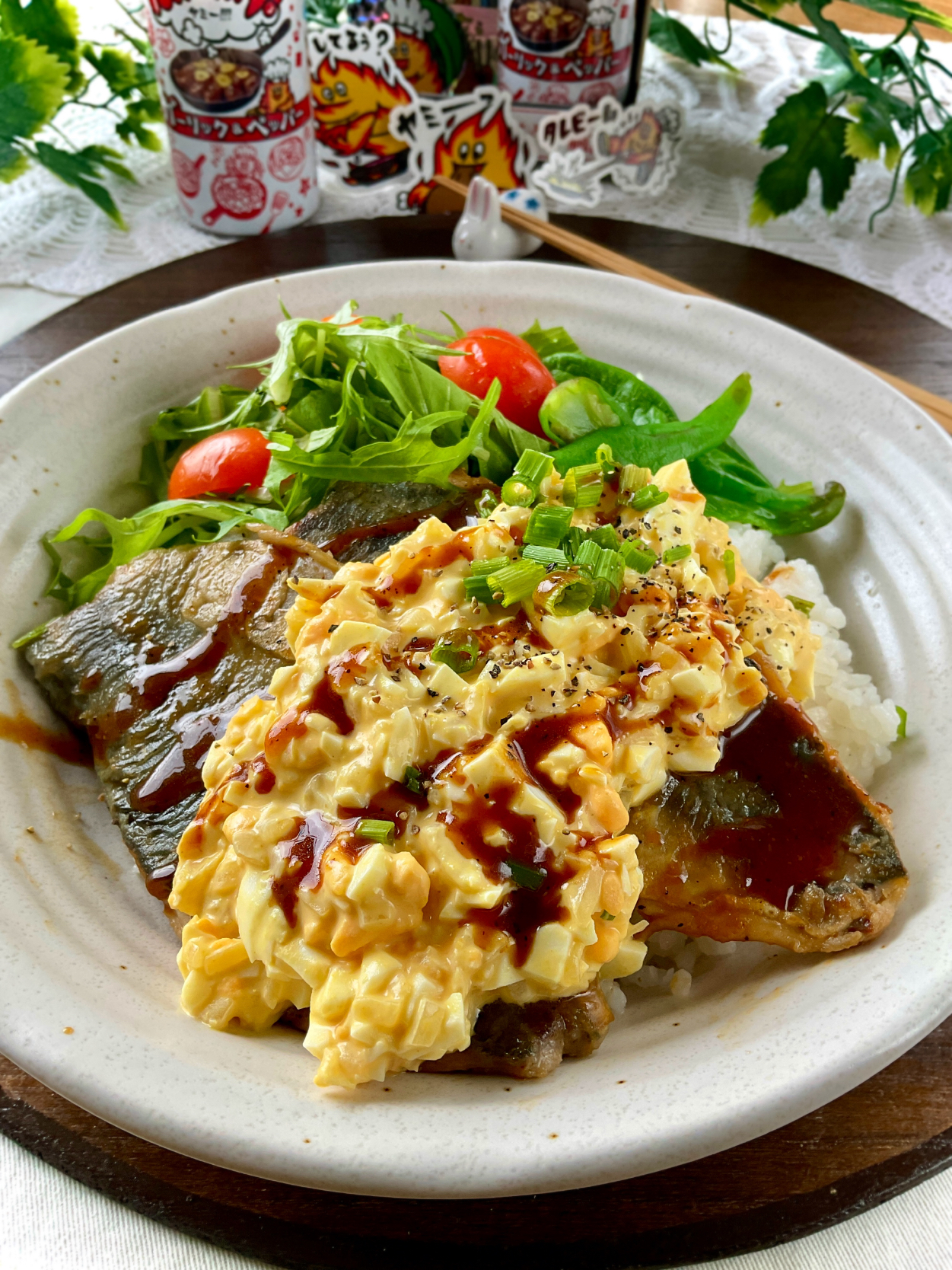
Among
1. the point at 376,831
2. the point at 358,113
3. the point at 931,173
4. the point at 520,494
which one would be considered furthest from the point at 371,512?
the point at 931,173

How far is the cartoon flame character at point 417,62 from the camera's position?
4164 millimetres

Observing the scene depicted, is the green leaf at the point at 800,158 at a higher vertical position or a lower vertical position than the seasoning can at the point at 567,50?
lower

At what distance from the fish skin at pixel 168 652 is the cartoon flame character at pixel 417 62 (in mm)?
2648

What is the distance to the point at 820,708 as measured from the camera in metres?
2.44

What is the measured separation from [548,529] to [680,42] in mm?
3826

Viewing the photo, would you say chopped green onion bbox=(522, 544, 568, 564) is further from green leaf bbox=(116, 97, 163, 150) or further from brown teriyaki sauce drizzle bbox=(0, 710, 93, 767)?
green leaf bbox=(116, 97, 163, 150)

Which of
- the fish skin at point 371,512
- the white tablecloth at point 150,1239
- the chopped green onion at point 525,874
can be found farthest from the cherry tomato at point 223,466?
the white tablecloth at point 150,1239

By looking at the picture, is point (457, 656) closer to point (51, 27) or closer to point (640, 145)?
point (640, 145)

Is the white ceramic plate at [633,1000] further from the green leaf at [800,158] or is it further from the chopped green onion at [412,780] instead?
the green leaf at [800,158]

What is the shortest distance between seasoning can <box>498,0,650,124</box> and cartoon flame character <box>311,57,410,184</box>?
1.59 ft

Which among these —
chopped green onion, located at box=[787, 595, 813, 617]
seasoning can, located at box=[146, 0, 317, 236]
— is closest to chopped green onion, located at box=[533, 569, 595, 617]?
chopped green onion, located at box=[787, 595, 813, 617]

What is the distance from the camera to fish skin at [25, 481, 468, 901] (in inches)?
80.7

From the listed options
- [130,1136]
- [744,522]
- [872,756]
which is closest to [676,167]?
[744,522]

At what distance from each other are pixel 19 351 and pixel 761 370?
2359 mm
